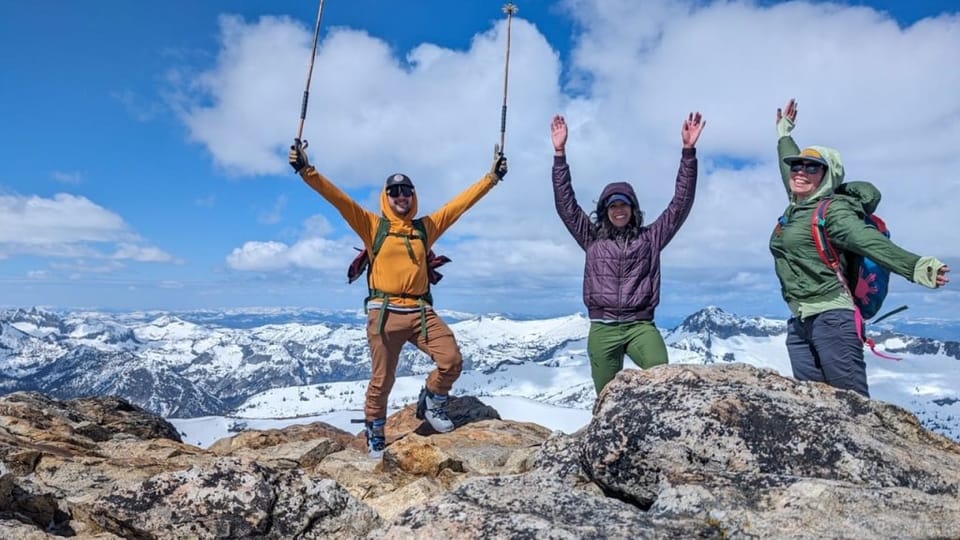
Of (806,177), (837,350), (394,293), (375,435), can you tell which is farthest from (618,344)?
(375,435)

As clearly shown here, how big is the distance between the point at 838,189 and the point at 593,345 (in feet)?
14.8

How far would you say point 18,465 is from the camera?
8.84 metres

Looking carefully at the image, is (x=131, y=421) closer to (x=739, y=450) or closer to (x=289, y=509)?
(x=289, y=509)

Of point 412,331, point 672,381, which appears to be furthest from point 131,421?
point 672,381

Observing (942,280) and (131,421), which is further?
(131,421)

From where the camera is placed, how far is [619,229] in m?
11.1

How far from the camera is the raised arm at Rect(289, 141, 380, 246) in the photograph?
40.5 ft

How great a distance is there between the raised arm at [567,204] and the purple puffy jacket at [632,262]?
0.13 metres

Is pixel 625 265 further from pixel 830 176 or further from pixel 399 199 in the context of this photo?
pixel 399 199

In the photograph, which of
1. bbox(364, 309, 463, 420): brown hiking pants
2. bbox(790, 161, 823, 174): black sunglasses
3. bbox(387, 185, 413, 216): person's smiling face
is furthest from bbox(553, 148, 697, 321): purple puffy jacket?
bbox(387, 185, 413, 216): person's smiling face

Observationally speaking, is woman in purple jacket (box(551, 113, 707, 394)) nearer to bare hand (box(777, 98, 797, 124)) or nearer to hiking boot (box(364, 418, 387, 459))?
bare hand (box(777, 98, 797, 124))

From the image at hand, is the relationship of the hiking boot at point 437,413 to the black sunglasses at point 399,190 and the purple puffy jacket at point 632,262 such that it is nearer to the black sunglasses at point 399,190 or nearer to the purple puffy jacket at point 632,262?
the black sunglasses at point 399,190

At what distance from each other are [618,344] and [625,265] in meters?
1.40

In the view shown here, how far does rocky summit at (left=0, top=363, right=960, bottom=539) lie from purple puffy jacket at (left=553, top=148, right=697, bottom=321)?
3.21 meters
